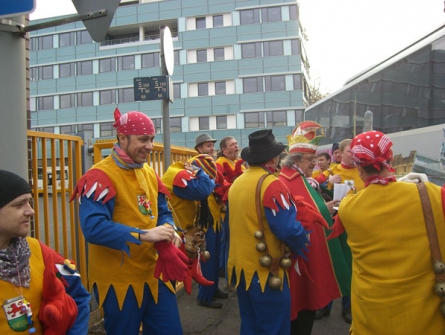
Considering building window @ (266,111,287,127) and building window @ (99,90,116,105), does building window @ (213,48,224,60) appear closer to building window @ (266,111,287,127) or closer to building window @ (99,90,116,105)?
building window @ (266,111,287,127)

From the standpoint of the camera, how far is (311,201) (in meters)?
3.65

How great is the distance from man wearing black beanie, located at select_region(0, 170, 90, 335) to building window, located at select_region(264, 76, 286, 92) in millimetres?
33699

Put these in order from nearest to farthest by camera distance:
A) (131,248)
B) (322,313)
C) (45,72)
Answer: (131,248), (322,313), (45,72)

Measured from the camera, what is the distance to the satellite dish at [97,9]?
265 cm

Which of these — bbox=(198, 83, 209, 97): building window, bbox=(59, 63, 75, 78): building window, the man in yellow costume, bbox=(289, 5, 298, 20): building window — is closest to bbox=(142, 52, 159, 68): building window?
bbox=(198, 83, 209, 97): building window

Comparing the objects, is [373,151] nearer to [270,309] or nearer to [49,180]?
[270,309]

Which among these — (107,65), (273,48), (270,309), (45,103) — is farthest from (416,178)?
(45,103)

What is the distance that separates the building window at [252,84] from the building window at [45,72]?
753 inches

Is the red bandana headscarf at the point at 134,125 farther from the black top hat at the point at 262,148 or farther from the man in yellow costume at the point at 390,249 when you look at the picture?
the man in yellow costume at the point at 390,249

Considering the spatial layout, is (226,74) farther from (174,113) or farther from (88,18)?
(88,18)

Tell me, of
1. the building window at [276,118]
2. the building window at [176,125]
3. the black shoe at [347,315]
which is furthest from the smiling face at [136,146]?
the building window at [176,125]

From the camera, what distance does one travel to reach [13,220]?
72.0 inches

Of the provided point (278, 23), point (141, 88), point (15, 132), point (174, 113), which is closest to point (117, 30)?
point (174, 113)

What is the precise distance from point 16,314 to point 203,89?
35.3 m
